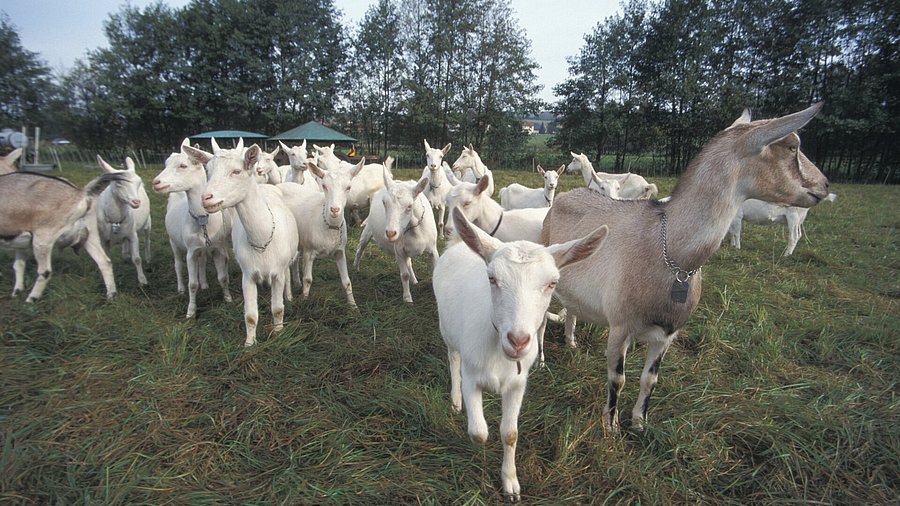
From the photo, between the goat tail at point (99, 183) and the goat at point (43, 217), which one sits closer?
the goat at point (43, 217)

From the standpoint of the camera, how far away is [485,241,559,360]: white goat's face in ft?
6.74

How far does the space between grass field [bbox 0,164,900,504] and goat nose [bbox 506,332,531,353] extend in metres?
1.09

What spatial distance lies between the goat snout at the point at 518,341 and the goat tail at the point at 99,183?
5902mm

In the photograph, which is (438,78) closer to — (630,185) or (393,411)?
(630,185)

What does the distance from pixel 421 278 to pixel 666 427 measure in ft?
13.8

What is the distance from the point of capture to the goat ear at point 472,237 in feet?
7.83

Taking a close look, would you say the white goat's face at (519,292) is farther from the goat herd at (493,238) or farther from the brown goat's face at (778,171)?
the brown goat's face at (778,171)

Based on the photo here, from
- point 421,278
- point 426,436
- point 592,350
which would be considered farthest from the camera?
point 421,278

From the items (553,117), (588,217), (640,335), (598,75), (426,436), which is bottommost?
(426,436)

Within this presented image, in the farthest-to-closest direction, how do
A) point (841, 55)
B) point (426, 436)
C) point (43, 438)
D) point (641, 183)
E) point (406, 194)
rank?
point (841, 55)
point (641, 183)
point (406, 194)
point (426, 436)
point (43, 438)

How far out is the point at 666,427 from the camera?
307 cm

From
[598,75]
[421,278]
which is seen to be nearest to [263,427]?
[421,278]

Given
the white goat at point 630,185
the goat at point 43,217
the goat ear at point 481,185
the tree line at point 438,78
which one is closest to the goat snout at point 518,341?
the goat ear at point 481,185

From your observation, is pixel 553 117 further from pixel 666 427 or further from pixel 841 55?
pixel 666 427
